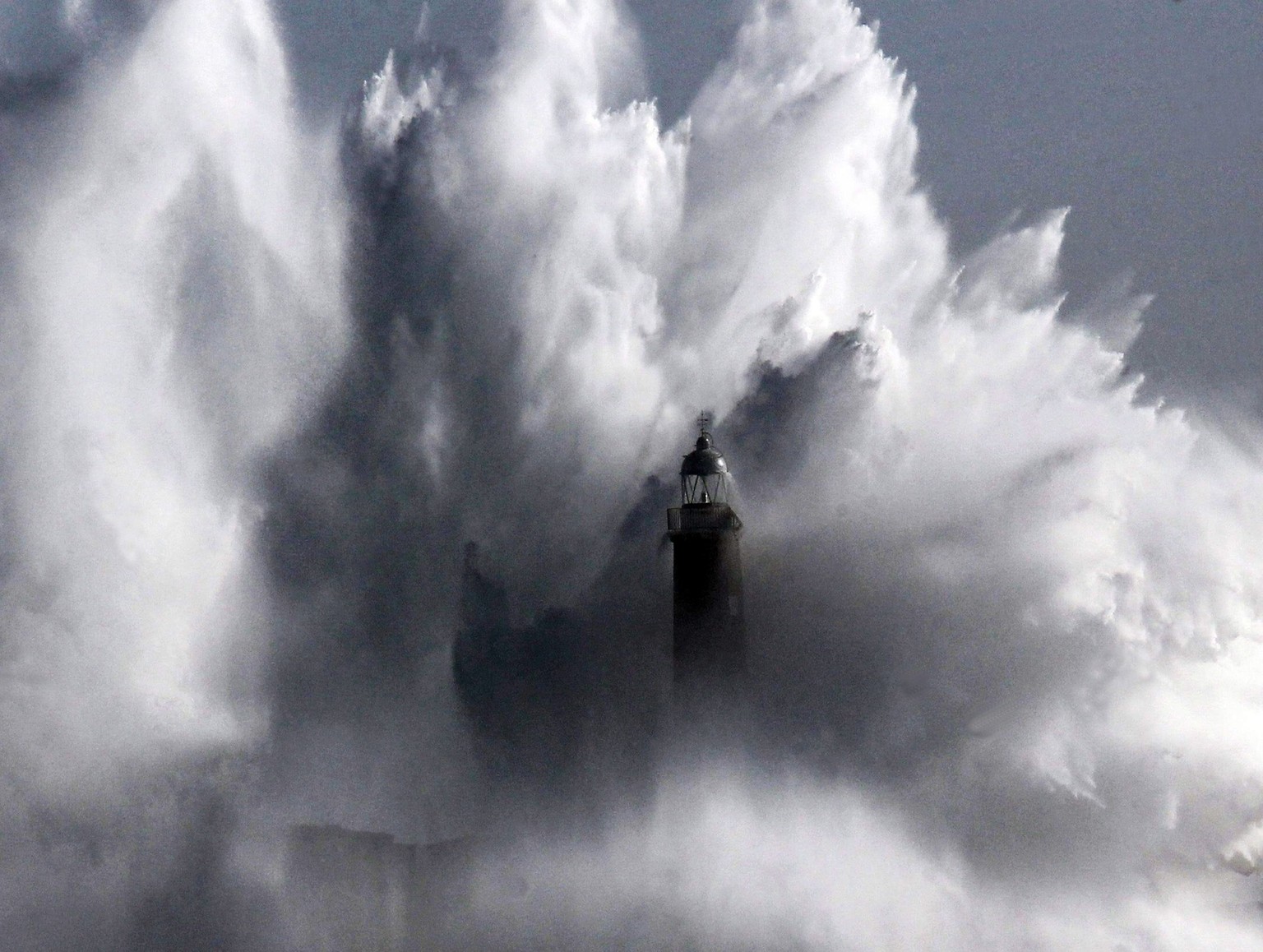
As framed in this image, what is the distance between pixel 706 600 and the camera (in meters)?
38.4

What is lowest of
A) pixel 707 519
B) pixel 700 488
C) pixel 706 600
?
pixel 706 600

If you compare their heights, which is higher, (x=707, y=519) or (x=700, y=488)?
(x=700, y=488)

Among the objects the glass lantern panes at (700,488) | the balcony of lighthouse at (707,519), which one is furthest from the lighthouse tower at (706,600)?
the glass lantern panes at (700,488)

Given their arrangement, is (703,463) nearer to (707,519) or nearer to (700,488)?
(700,488)

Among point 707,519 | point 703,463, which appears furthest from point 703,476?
point 707,519

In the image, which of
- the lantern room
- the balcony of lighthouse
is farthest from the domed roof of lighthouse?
the balcony of lighthouse

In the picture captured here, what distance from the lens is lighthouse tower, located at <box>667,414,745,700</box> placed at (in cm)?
3831

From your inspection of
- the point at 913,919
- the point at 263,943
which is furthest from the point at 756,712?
the point at 263,943

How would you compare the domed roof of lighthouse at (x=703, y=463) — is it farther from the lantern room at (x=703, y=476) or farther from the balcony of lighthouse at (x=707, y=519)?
the balcony of lighthouse at (x=707, y=519)

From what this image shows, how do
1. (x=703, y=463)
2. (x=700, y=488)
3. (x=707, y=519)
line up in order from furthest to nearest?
1. (x=700, y=488)
2. (x=703, y=463)
3. (x=707, y=519)

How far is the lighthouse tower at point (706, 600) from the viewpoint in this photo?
126 feet

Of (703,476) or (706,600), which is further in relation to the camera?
(703,476)

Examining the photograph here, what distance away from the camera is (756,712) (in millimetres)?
39156

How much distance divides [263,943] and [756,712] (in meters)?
10.4
